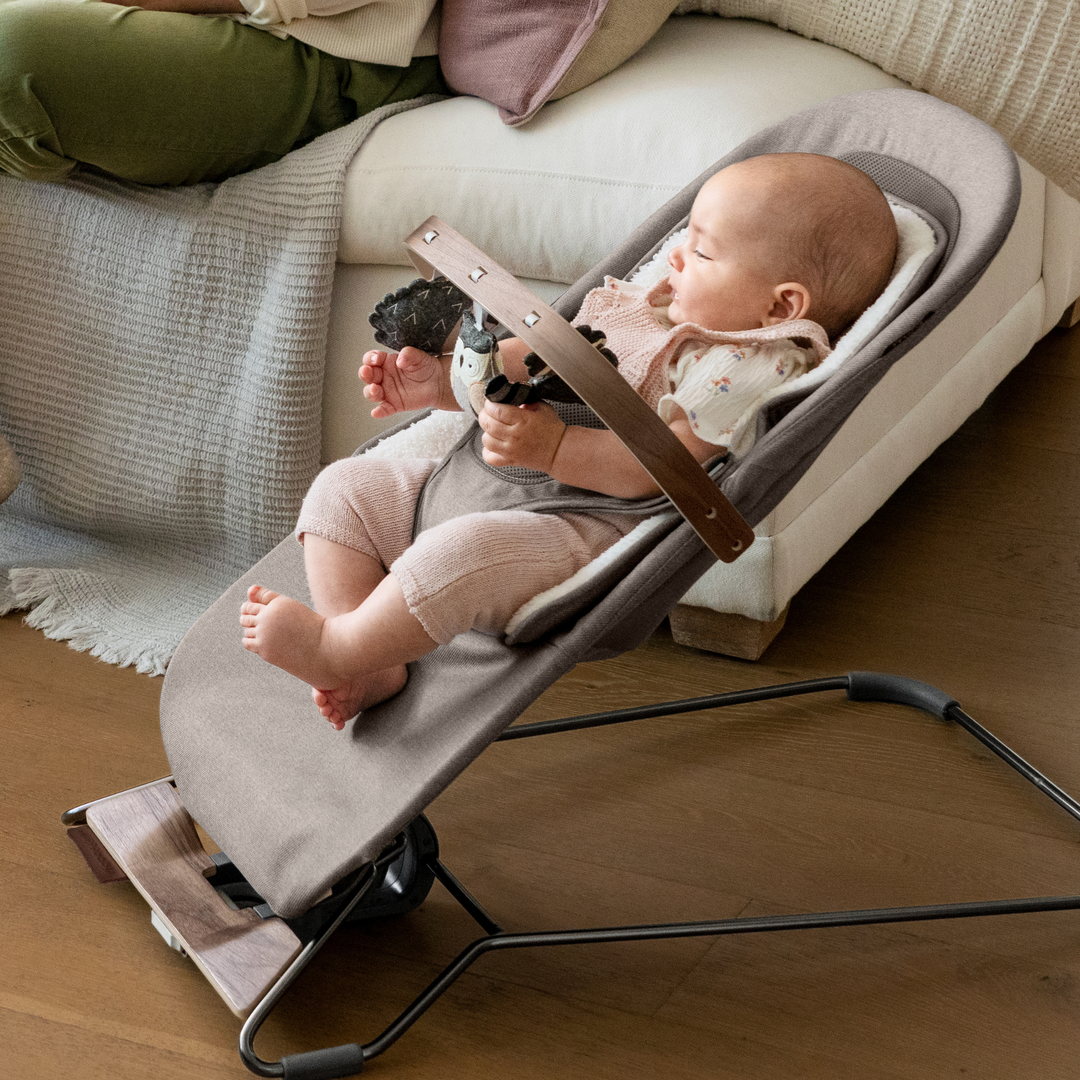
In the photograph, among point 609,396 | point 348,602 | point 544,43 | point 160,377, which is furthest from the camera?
point 160,377

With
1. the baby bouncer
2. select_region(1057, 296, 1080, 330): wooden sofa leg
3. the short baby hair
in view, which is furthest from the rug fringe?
select_region(1057, 296, 1080, 330): wooden sofa leg

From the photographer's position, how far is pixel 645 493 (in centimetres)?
89

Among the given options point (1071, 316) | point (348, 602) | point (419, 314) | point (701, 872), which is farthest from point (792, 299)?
point (1071, 316)

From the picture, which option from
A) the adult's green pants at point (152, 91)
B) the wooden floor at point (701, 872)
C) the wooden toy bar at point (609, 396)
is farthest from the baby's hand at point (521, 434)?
the adult's green pants at point (152, 91)

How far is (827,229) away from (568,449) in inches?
10.3

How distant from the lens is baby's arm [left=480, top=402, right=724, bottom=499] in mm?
851

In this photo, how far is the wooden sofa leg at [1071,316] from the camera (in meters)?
1.93

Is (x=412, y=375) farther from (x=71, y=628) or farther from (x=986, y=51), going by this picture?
(x=986, y=51)

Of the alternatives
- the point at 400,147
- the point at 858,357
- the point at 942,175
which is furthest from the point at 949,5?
the point at 858,357

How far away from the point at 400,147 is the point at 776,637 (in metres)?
0.69

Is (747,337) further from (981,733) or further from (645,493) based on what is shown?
(981,733)

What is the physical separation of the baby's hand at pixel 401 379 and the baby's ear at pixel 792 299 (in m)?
0.28

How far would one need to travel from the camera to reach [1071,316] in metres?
Answer: 1.95

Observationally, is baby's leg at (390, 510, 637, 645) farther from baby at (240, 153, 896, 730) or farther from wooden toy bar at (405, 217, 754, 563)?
wooden toy bar at (405, 217, 754, 563)
